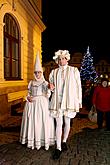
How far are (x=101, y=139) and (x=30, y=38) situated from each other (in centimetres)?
850

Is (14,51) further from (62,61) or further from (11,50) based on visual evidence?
(62,61)

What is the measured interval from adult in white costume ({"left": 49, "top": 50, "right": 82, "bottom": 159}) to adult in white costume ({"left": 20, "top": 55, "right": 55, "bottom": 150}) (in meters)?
0.35

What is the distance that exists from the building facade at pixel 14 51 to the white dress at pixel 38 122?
3158mm

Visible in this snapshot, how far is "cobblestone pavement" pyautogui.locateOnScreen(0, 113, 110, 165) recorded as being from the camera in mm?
5051

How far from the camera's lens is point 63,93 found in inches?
213

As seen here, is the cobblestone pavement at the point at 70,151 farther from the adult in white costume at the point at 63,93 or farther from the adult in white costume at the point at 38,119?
the adult in white costume at the point at 63,93

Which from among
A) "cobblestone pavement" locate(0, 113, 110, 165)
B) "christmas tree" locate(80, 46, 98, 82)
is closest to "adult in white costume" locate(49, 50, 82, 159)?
"cobblestone pavement" locate(0, 113, 110, 165)

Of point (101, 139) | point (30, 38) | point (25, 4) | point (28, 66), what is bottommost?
point (101, 139)

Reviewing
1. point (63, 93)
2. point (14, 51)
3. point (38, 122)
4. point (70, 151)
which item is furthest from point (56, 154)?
point (14, 51)

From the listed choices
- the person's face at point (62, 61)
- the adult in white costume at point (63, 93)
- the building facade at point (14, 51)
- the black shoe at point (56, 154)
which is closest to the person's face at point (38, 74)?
the adult in white costume at point (63, 93)

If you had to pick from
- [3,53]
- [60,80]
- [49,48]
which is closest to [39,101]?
[60,80]

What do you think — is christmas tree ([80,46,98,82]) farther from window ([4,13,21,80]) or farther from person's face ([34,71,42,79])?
person's face ([34,71,42,79])

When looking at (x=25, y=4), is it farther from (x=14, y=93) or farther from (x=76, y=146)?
(x=76, y=146)

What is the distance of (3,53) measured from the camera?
980 centimetres
